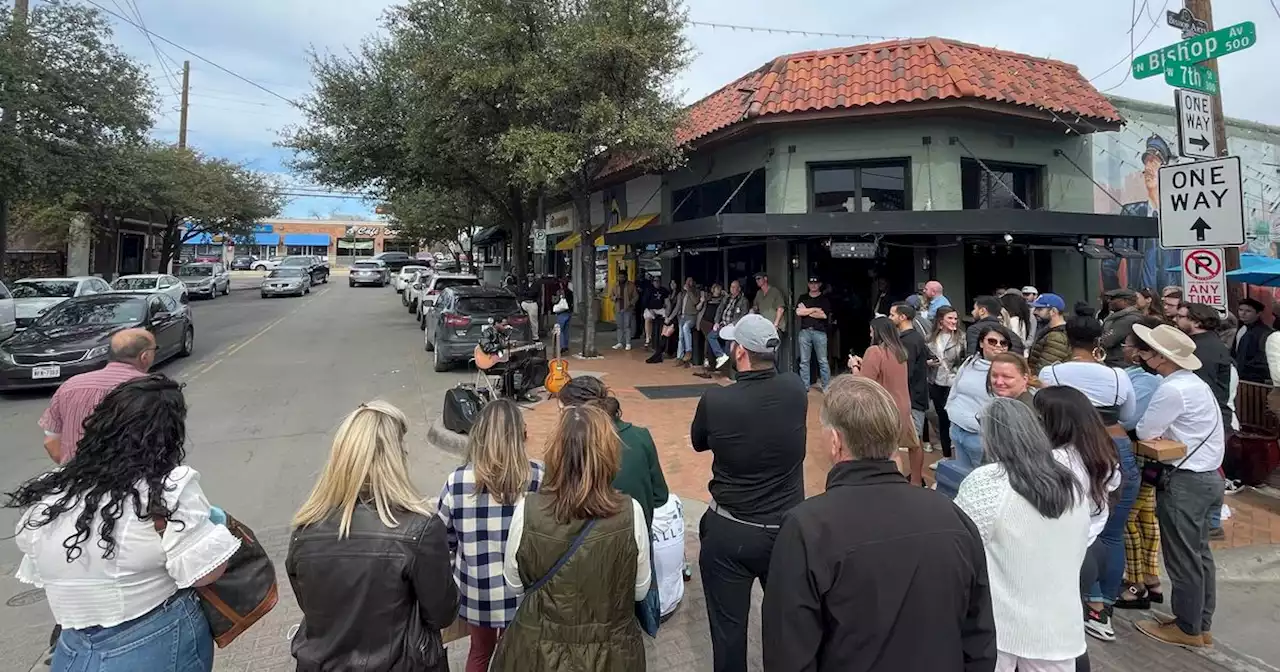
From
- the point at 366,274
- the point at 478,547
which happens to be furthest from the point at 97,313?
the point at 366,274

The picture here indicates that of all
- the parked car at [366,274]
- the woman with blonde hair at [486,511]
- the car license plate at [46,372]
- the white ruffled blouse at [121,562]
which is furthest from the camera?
the parked car at [366,274]

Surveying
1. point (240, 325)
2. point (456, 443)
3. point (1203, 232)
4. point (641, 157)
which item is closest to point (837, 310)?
point (641, 157)

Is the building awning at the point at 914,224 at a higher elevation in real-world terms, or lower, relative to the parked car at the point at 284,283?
lower

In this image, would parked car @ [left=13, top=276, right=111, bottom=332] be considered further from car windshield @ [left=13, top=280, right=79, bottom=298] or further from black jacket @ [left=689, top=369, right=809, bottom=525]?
black jacket @ [left=689, top=369, right=809, bottom=525]

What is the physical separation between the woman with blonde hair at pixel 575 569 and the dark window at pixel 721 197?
31.7ft

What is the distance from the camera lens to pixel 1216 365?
5.45 metres

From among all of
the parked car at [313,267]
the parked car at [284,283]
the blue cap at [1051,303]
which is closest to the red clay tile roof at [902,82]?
the blue cap at [1051,303]

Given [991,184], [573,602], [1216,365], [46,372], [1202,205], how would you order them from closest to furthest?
[573,602]
[1216,365]
[1202,205]
[46,372]
[991,184]

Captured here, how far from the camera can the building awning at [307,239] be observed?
7344 centimetres

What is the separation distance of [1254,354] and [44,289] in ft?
81.8

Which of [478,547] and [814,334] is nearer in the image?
[478,547]

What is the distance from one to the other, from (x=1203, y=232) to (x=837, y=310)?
6.65m

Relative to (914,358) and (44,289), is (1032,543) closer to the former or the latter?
(914,358)

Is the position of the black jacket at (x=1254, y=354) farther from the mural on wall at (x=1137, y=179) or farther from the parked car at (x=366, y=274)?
the parked car at (x=366, y=274)
